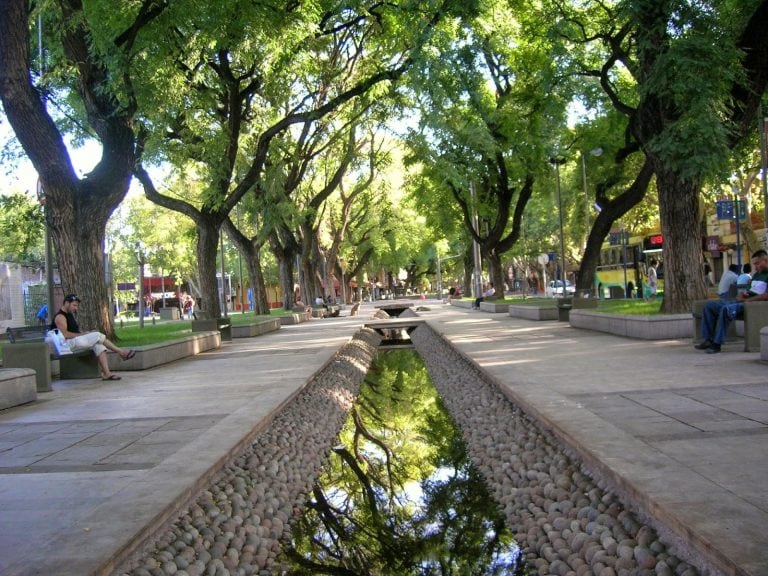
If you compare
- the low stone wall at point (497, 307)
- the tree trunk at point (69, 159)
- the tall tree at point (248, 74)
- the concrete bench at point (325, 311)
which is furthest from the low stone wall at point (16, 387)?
the concrete bench at point (325, 311)

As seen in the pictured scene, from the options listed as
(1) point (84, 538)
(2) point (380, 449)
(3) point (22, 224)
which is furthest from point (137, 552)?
(3) point (22, 224)

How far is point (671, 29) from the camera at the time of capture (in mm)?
13062

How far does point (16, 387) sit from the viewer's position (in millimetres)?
9000

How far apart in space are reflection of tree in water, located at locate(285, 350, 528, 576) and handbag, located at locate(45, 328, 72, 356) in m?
4.72

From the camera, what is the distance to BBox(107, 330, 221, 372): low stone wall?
12.7m

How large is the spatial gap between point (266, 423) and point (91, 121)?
8.58 m

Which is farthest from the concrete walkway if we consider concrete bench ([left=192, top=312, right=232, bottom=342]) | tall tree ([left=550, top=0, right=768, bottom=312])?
concrete bench ([left=192, top=312, right=232, bottom=342])

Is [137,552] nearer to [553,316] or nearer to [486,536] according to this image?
[486,536]

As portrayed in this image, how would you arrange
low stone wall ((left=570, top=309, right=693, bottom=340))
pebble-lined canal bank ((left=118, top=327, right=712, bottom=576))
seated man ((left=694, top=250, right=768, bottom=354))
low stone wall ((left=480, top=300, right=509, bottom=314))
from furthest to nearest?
low stone wall ((left=480, top=300, right=509, bottom=314)) < low stone wall ((left=570, top=309, right=693, bottom=340)) < seated man ((left=694, top=250, right=768, bottom=354)) < pebble-lined canal bank ((left=118, top=327, right=712, bottom=576))

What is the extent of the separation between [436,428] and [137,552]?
573 centimetres

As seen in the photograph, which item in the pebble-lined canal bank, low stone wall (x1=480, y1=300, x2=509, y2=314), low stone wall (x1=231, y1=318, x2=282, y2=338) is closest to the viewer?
the pebble-lined canal bank

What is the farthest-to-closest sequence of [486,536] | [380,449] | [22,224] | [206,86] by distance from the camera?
[206,86] → [22,224] → [380,449] → [486,536]

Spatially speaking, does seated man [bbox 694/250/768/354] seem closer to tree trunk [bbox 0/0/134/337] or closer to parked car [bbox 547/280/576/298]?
tree trunk [bbox 0/0/134/337]

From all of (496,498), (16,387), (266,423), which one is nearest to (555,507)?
(496,498)
